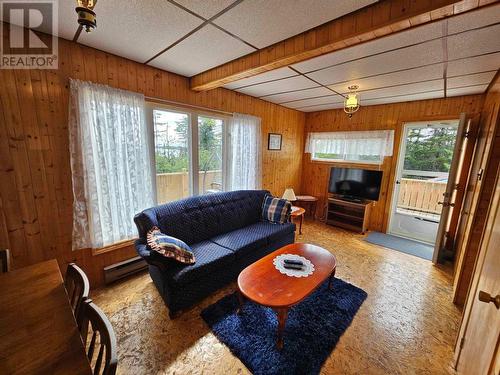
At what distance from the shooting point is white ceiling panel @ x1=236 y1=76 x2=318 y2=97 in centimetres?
276

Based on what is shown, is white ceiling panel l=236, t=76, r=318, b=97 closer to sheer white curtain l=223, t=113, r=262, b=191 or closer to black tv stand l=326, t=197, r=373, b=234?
sheer white curtain l=223, t=113, r=262, b=191

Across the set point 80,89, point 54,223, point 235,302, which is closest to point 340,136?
point 235,302

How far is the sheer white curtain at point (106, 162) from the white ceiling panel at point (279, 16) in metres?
1.39

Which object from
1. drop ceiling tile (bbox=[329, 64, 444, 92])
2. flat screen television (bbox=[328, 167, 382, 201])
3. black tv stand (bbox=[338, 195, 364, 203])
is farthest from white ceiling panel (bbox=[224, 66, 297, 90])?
black tv stand (bbox=[338, 195, 364, 203])

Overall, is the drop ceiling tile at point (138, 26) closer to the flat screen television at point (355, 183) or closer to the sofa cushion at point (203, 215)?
the sofa cushion at point (203, 215)

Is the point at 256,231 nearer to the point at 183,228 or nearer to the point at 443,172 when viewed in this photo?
the point at 183,228

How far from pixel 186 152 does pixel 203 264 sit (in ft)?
5.35

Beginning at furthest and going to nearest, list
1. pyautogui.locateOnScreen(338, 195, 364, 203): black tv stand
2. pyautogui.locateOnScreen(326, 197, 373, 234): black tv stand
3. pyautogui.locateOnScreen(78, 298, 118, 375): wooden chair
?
pyautogui.locateOnScreen(338, 195, 364, 203): black tv stand < pyautogui.locateOnScreen(326, 197, 373, 234): black tv stand < pyautogui.locateOnScreen(78, 298, 118, 375): wooden chair

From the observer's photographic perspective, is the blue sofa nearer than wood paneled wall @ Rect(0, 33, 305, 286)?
No

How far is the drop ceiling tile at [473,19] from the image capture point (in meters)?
1.30

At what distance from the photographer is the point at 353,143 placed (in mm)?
4293

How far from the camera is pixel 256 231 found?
288cm

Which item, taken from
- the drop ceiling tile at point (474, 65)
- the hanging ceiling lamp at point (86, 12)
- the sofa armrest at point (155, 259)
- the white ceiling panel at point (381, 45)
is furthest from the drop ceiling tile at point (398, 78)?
the sofa armrest at point (155, 259)

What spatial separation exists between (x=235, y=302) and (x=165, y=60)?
262cm
